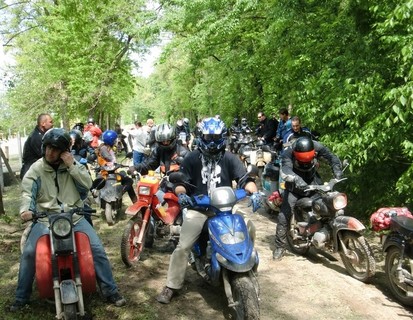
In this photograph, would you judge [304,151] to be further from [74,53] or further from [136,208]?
[74,53]

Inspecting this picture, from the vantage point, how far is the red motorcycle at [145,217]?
18.4ft

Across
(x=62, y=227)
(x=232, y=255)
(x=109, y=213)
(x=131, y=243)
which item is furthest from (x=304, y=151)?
(x=109, y=213)

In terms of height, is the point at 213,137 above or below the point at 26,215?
above

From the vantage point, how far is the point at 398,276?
4.63 metres

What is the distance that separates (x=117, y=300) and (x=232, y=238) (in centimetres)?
155

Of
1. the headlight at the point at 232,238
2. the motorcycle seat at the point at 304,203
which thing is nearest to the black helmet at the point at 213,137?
the headlight at the point at 232,238

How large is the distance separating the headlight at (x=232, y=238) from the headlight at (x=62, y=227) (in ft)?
4.80

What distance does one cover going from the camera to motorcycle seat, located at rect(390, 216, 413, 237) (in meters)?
4.47

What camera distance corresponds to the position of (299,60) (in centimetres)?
809

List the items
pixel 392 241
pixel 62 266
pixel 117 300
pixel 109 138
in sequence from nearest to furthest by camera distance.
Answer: pixel 62 266 < pixel 117 300 < pixel 392 241 < pixel 109 138

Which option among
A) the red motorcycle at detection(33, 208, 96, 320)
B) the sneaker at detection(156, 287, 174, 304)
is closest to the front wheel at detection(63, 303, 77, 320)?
the red motorcycle at detection(33, 208, 96, 320)

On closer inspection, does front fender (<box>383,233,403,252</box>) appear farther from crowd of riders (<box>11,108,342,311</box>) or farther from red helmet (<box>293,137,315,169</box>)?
red helmet (<box>293,137,315,169</box>)

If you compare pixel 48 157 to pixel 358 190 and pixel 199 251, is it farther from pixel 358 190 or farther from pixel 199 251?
pixel 358 190

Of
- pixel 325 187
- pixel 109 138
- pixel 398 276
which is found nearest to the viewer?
pixel 398 276
